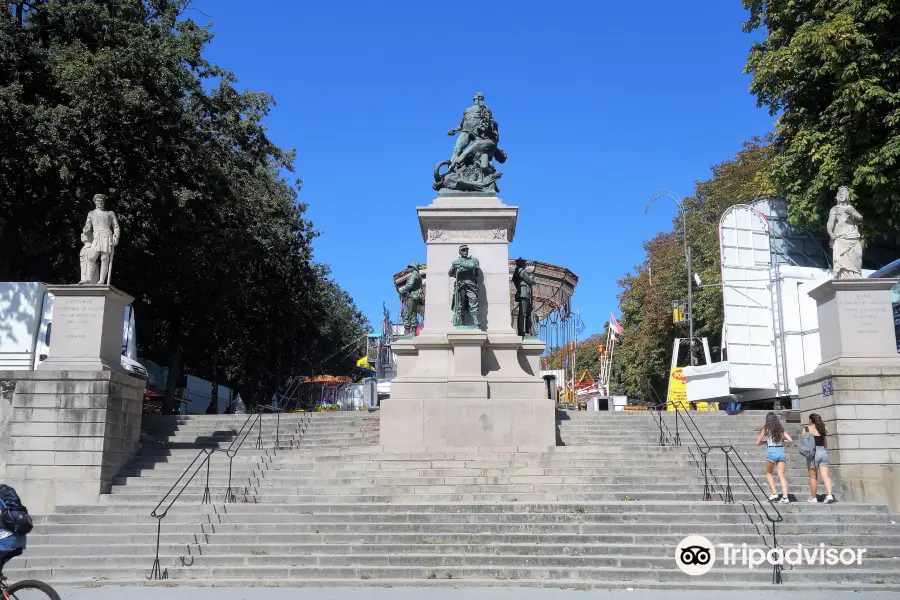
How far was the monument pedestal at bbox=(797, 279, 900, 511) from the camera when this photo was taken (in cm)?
1407

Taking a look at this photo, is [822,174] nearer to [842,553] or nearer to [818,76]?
[818,76]

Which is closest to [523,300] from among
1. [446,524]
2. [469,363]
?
[469,363]

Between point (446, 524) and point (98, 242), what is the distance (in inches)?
382

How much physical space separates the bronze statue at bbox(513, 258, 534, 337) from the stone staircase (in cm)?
496

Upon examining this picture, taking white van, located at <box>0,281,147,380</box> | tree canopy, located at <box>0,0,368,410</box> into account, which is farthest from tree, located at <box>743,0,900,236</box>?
white van, located at <box>0,281,147,380</box>

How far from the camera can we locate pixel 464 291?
65.5ft

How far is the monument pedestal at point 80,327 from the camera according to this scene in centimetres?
1562

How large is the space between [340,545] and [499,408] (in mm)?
7272

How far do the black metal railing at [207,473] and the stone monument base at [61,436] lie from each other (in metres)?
1.54

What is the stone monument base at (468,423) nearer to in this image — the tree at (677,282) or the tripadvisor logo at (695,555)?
the tripadvisor logo at (695,555)

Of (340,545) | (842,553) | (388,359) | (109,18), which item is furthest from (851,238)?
(388,359)

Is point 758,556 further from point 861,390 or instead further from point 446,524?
point 861,390

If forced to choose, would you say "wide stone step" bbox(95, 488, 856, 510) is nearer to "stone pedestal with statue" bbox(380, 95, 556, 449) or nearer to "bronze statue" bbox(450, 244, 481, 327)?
"stone pedestal with statue" bbox(380, 95, 556, 449)

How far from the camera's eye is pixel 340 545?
11836 mm
